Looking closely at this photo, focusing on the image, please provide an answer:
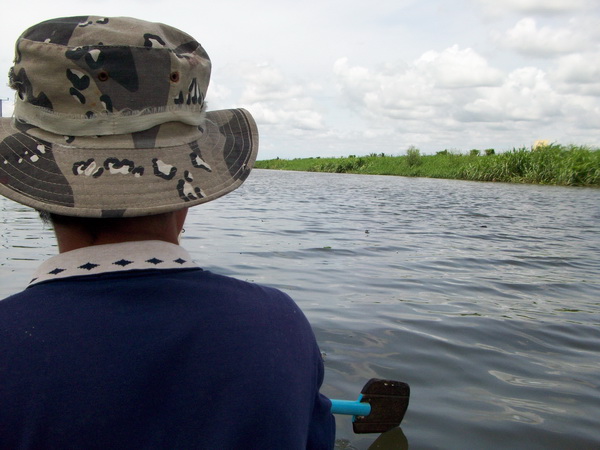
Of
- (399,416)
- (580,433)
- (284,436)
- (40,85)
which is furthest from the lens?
(580,433)

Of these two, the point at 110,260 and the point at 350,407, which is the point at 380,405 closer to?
the point at 350,407

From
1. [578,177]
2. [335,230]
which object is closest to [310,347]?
[335,230]

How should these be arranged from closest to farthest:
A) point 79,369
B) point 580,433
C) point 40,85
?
1. point 79,369
2. point 40,85
3. point 580,433

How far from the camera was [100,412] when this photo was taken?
3.33ft

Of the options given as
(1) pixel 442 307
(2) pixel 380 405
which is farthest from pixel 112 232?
(1) pixel 442 307

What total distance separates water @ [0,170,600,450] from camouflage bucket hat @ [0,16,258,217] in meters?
1.91

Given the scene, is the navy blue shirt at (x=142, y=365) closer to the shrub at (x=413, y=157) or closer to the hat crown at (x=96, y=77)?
the hat crown at (x=96, y=77)

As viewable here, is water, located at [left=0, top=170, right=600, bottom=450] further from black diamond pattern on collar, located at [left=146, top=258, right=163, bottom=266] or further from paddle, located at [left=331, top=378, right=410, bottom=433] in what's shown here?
black diamond pattern on collar, located at [left=146, top=258, right=163, bottom=266]

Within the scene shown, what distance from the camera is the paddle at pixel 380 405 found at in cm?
246

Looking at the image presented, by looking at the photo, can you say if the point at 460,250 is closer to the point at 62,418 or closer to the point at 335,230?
the point at 335,230

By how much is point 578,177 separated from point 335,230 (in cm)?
2110

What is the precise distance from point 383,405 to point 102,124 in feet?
5.93

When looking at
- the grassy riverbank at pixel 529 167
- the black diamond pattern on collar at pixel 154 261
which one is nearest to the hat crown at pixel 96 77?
the black diamond pattern on collar at pixel 154 261

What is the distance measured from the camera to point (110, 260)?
1.08 m
